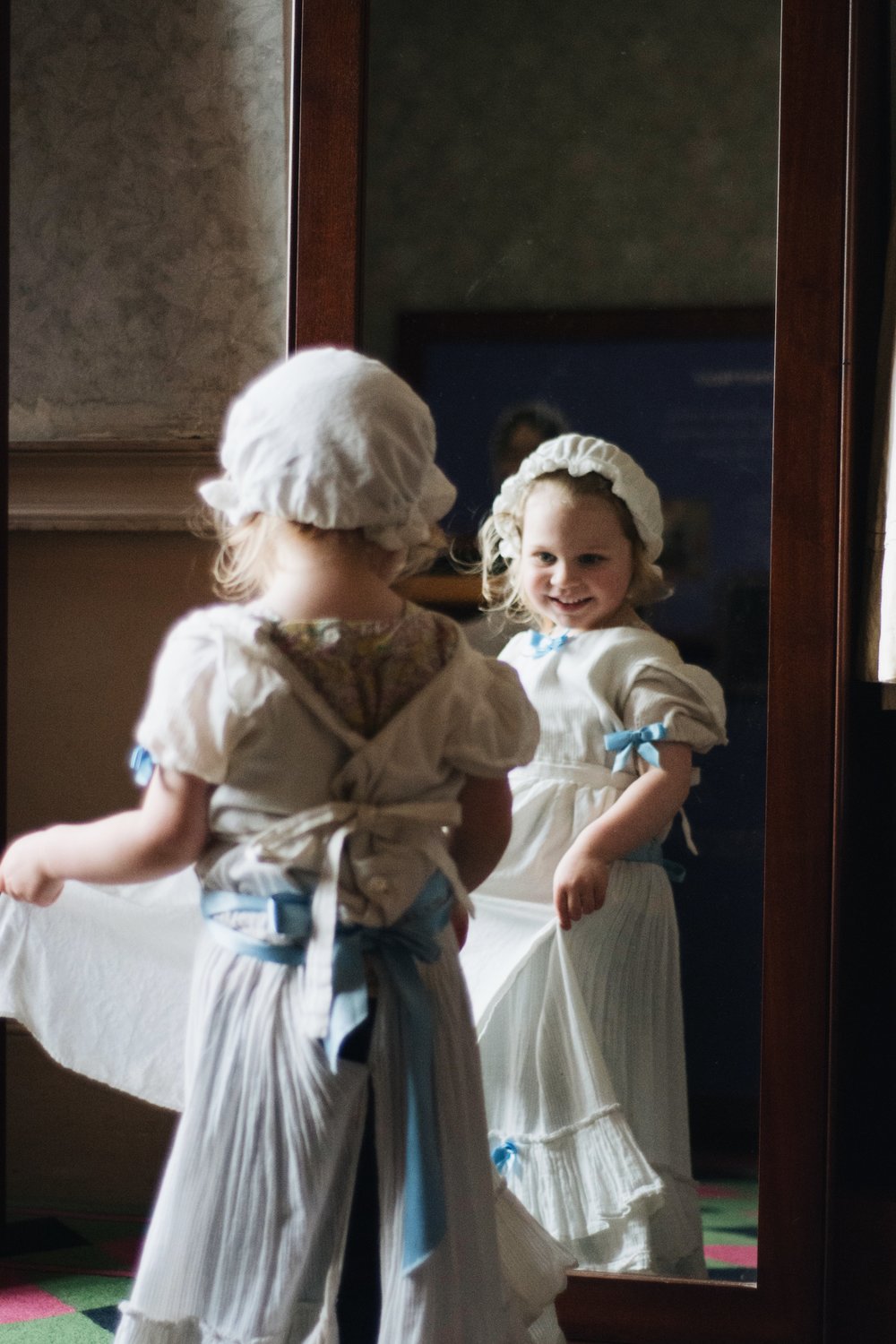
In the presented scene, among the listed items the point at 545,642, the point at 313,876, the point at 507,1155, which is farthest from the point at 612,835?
the point at 313,876

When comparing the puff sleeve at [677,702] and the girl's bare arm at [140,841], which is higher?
the puff sleeve at [677,702]

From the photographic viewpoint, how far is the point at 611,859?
1.35m

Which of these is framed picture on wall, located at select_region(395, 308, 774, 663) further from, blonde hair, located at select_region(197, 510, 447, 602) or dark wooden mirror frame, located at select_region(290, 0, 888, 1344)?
blonde hair, located at select_region(197, 510, 447, 602)

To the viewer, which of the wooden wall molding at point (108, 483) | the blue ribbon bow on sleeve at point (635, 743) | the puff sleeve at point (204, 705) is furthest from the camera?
the wooden wall molding at point (108, 483)

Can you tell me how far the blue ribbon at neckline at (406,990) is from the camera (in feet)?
3.08

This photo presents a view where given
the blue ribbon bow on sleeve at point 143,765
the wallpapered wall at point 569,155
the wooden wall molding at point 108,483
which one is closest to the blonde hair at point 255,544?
the blue ribbon bow on sleeve at point 143,765

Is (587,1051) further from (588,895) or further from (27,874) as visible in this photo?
(27,874)

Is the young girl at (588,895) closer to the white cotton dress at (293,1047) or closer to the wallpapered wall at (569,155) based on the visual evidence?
the wallpapered wall at (569,155)

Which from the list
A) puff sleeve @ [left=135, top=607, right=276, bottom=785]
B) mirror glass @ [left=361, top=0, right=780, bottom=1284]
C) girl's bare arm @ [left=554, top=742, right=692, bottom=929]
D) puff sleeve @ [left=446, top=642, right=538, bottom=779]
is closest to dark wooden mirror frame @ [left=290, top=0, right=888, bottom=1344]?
mirror glass @ [left=361, top=0, right=780, bottom=1284]

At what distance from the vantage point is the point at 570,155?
1430 mm

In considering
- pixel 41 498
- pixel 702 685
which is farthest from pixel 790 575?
pixel 41 498

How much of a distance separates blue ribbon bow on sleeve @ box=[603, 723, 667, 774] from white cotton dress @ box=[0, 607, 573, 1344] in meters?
0.34

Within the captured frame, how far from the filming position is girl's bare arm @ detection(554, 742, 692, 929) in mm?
1341

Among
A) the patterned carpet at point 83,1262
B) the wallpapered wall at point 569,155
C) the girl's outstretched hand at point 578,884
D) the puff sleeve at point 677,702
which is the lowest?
the patterned carpet at point 83,1262
